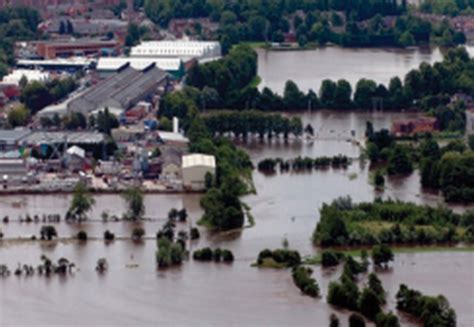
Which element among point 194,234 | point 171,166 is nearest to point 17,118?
point 171,166

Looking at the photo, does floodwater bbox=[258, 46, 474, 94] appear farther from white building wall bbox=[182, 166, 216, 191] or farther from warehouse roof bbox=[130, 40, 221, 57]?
white building wall bbox=[182, 166, 216, 191]

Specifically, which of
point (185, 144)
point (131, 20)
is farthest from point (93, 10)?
point (185, 144)

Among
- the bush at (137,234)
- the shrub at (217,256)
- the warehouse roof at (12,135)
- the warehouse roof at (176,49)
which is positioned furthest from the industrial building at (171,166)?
the warehouse roof at (176,49)

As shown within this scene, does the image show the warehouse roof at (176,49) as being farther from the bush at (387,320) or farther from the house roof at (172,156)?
the bush at (387,320)

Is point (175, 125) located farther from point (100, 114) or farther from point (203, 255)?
point (203, 255)

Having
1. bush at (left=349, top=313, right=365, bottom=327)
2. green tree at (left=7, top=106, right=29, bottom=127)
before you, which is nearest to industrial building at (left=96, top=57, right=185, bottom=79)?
green tree at (left=7, top=106, right=29, bottom=127)

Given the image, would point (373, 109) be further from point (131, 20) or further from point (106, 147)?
point (131, 20)
